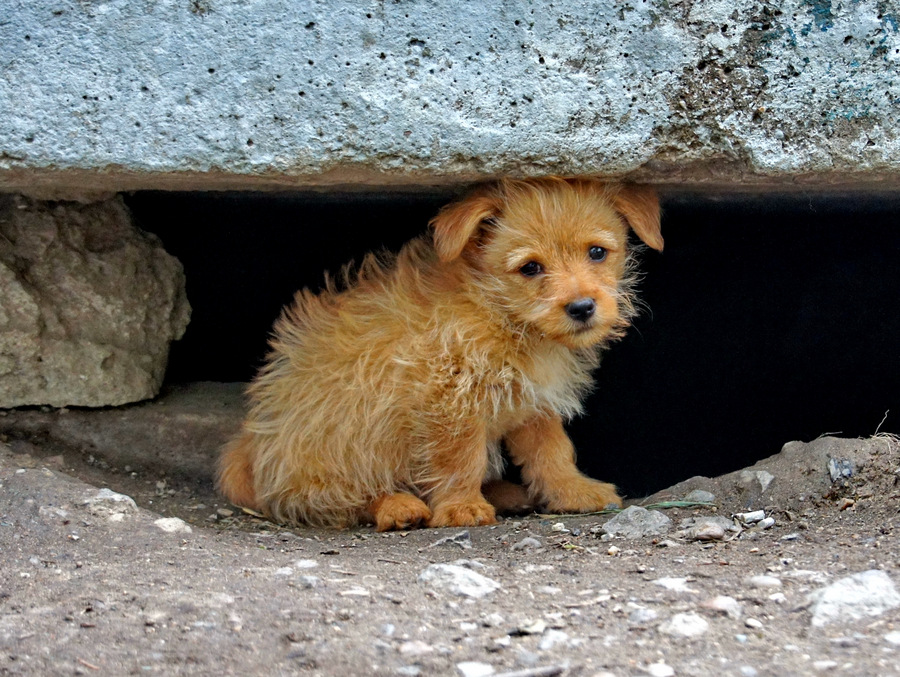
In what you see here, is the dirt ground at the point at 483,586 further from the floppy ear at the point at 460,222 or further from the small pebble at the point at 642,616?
the floppy ear at the point at 460,222

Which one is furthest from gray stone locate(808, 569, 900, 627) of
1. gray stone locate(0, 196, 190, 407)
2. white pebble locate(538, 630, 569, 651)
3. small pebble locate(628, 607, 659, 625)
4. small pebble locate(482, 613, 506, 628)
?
gray stone locate(0, 196, 190, 407)

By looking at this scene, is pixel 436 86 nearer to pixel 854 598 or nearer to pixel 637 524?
pixel 637 524

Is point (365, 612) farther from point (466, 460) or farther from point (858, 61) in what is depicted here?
point (858, 61)

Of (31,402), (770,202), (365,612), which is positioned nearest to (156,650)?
(365,612)

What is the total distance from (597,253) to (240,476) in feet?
6.06

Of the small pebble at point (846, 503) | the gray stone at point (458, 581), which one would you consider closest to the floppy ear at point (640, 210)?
the small pebble at point (846, 503)

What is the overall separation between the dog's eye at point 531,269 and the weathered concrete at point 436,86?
0.45 m

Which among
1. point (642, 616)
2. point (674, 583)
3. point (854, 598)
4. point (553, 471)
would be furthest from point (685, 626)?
point (553, 471)

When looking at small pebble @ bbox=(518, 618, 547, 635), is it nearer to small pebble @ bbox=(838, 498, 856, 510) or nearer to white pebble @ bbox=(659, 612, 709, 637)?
white pebble @ bbox=(659, 612, 709, 637)

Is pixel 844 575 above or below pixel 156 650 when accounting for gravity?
above

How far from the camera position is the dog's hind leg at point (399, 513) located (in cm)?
363

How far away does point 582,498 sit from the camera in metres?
3.89

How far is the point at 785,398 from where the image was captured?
5020 mm

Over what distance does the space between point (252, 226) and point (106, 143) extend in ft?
7.00
